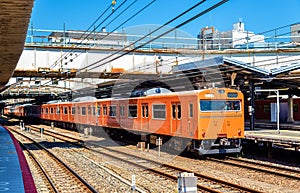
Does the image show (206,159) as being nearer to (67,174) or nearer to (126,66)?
(67,174)

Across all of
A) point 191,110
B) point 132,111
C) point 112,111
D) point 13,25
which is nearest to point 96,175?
point 191,110

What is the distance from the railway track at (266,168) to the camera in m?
11.1

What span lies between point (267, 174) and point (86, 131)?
657 inches

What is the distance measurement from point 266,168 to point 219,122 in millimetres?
2419

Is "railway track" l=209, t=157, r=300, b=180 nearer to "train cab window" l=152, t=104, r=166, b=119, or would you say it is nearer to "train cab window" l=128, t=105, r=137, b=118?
"train cab window" l=152, t=104, r=166, b=119

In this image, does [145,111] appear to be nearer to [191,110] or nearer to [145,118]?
[145,118]

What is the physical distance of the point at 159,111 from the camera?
15.8 m

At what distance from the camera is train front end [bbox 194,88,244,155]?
44.8 ft

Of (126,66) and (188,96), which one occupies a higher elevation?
(126,66)

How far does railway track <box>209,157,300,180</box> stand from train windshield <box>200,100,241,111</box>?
1832mm

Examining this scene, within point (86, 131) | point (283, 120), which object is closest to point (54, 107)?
point (86, 131)

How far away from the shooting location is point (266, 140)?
44.8 feet

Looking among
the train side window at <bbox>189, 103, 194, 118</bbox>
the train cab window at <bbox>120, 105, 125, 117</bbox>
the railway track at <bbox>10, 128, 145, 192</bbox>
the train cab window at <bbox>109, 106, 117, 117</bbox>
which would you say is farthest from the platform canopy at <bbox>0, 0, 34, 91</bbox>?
the train cab window at <bbox>109, 106, 117, 117</bbox>

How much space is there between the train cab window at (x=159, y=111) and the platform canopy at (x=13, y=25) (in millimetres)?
6451
